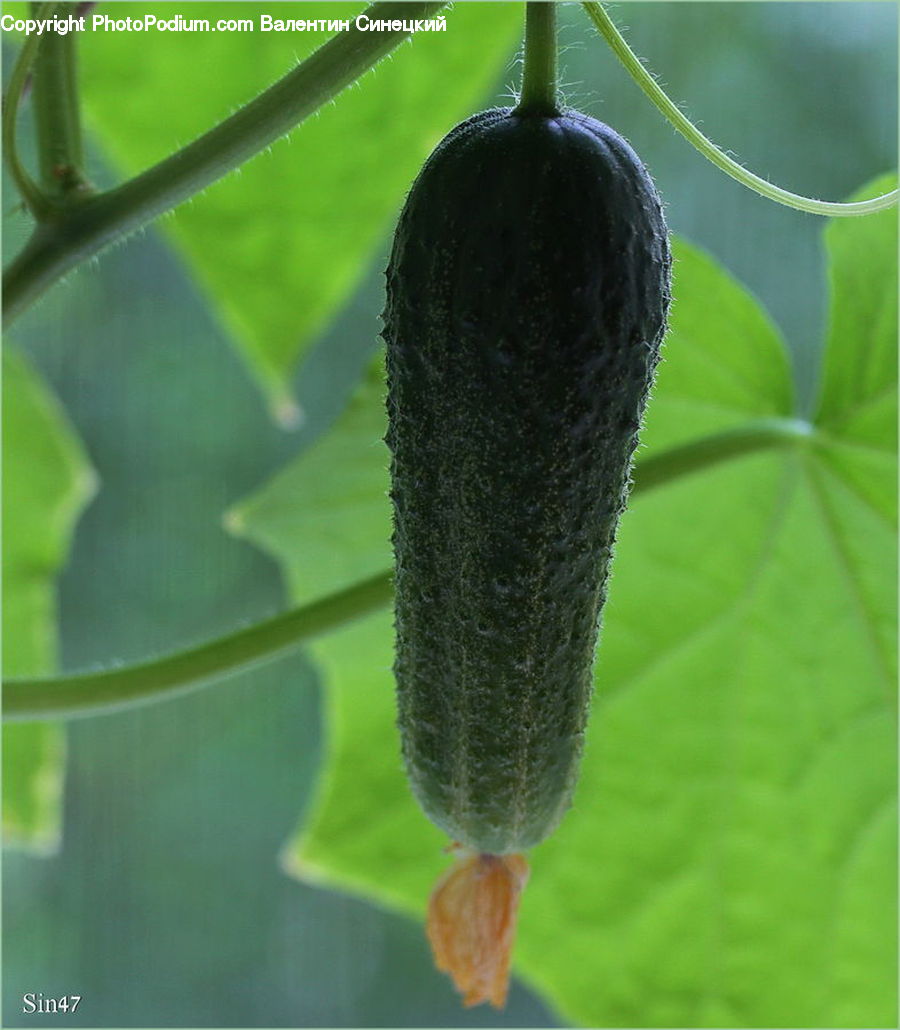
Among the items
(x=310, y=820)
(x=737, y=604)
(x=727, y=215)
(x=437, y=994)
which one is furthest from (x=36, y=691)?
(x=437, y=994)

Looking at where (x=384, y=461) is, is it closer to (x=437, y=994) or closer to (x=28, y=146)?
(x=28, y=146)

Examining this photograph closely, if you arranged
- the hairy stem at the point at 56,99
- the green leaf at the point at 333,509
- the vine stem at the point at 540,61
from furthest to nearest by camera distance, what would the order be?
the green leaf at the point at 333,509
the hairy stem at the point at 56,99
the vine stem at the point at 540,61

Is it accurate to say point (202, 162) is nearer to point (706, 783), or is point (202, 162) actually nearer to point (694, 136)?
point (694, 136)

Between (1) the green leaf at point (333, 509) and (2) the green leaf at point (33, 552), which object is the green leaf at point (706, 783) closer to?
(1) the green leaf at point (333, 509)

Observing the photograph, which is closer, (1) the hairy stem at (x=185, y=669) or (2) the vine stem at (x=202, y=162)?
(2) the vine stem at (x=202, y=162)

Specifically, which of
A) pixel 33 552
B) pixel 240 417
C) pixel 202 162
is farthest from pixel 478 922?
pixel 240 417

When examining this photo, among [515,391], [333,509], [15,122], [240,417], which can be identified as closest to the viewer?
[515,391]

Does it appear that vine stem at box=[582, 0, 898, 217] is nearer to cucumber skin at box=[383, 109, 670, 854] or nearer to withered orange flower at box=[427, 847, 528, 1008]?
cucumber skin at box=[383, 109, 670, 854]

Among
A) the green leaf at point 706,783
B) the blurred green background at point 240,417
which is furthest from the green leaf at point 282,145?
the green leaf at point 706,783
